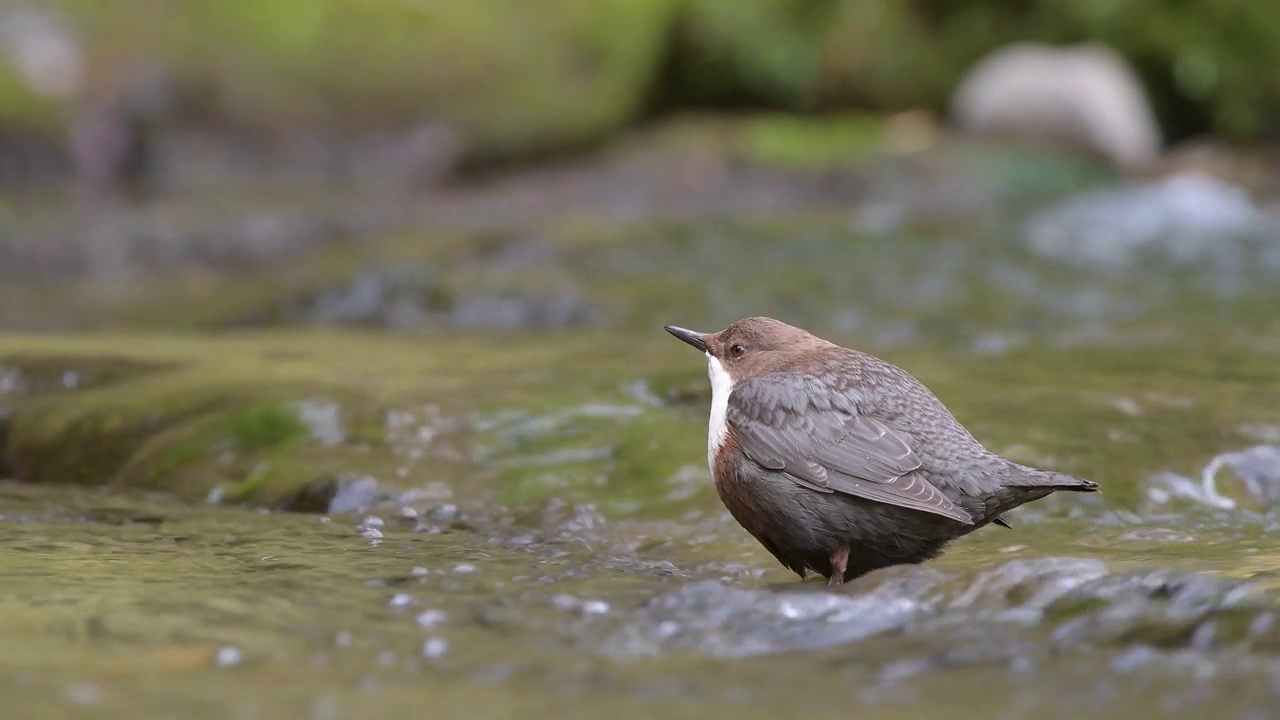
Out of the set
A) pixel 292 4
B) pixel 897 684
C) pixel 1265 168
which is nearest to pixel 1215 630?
pixel 897 684

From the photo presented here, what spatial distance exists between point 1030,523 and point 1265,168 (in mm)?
10097

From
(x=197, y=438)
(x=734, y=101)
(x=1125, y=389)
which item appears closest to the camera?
(x=197, y=438)

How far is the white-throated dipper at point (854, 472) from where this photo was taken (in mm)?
3816

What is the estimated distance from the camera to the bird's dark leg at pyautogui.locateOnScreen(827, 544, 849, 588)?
385 centimetres

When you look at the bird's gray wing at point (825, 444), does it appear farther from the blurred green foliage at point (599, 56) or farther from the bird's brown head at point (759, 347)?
the blurred green foliage at point (599, 56)

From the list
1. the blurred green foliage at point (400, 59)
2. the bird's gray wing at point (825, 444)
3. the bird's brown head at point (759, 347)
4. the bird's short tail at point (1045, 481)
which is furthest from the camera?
the blurred green foliage at point (400, 59)

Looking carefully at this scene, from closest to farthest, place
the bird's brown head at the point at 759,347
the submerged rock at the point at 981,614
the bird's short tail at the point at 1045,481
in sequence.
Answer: the submerged rock at the point at 981,614 → the bird's short tail at the point at 1045,481 → the bird's brown head at the point at 759,347

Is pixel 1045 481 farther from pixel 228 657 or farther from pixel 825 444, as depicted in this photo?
pixel 228 657

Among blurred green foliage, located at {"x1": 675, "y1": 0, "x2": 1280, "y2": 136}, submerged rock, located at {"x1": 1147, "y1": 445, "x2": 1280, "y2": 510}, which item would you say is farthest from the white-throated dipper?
blurred green foliage, located at {"x1": 675, "y1": 0, "x2": 1280, "y2": 136}

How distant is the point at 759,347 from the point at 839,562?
37.0 inches

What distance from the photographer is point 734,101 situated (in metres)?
16.4

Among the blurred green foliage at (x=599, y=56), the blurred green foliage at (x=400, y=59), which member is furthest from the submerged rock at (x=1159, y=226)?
the blurred green foliage at (x=400, y=59)

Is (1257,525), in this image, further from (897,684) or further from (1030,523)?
(897,684)

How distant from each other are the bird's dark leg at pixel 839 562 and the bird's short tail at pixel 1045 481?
1.58 ft
